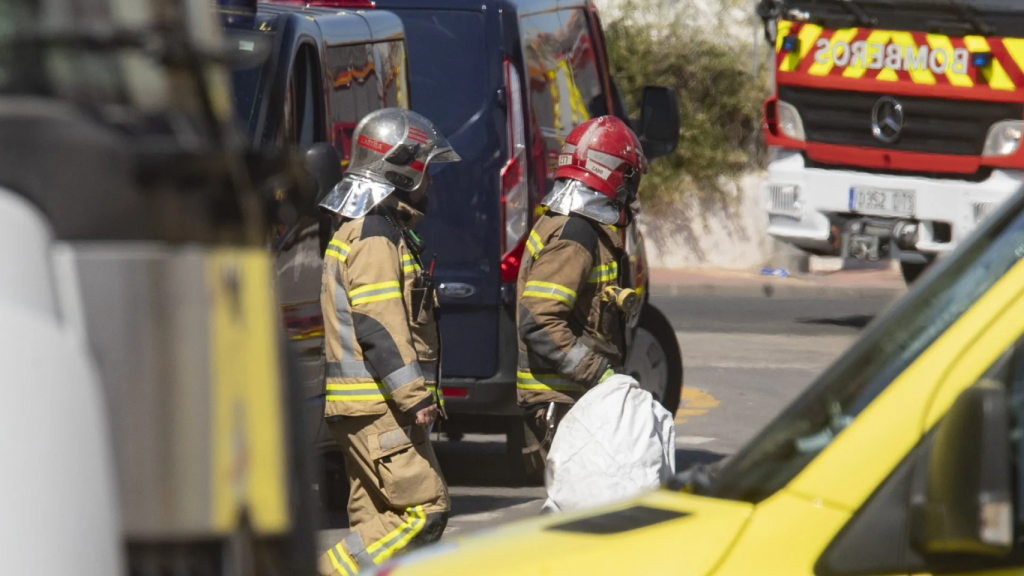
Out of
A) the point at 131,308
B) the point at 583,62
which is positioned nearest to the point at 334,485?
the point at 583,62

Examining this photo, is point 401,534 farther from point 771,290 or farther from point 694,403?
point 771,290

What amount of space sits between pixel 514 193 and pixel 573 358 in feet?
5.57

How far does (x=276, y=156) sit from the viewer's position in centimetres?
145

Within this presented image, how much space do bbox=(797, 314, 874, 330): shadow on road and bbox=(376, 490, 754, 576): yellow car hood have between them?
11.7 meters

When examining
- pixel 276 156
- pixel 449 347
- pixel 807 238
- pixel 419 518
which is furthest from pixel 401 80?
pixel 807 238

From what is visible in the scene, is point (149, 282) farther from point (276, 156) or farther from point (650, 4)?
point (650, 4)

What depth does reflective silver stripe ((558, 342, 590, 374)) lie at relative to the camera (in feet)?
19.1

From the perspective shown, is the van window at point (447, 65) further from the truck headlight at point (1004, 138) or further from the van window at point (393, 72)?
the truck headlight at point (1004, 138)

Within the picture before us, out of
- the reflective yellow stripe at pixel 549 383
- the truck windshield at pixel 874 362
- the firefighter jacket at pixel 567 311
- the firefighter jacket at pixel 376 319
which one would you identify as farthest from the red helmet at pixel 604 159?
the truck windshield at pixel 874 362

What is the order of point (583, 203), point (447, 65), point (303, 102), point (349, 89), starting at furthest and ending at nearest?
point (447, 65) → point (349, 89) → point (303, 102) → point (583, 203)

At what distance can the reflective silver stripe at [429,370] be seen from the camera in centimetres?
557

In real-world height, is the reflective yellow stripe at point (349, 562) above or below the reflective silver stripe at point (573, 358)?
below

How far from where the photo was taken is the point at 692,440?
29.6 ft

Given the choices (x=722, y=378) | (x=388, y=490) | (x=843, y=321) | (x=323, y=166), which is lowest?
(x=843, y=321)
